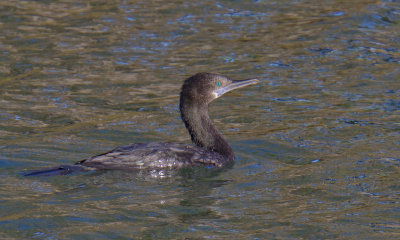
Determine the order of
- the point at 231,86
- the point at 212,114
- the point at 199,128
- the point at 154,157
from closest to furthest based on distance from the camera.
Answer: the point at 154,157
the point at 199,128
the point at 231,86
the point at 212,114

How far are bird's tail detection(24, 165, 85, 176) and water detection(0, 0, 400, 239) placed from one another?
0.23 feet

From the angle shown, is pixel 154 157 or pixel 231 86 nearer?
pixel 154 157

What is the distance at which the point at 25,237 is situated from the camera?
22.7 feet

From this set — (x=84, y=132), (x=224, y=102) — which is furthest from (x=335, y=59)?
(x=84, y=132)

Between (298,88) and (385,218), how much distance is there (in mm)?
5464

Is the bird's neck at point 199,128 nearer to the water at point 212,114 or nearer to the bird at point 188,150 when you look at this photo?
the bird at point 188,150

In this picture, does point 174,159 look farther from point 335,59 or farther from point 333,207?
point 335,59

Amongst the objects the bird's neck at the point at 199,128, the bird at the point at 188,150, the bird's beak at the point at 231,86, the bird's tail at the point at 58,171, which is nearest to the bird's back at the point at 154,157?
the bird at the point at 188,150

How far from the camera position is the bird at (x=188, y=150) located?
28.6 feet

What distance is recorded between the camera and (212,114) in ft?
38.4

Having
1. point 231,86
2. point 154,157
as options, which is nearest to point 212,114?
point 231,86

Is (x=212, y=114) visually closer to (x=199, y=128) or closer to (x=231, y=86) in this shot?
→ (x=231, y=86)

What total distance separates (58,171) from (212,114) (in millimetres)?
3609

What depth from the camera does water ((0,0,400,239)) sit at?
24.4 feet
